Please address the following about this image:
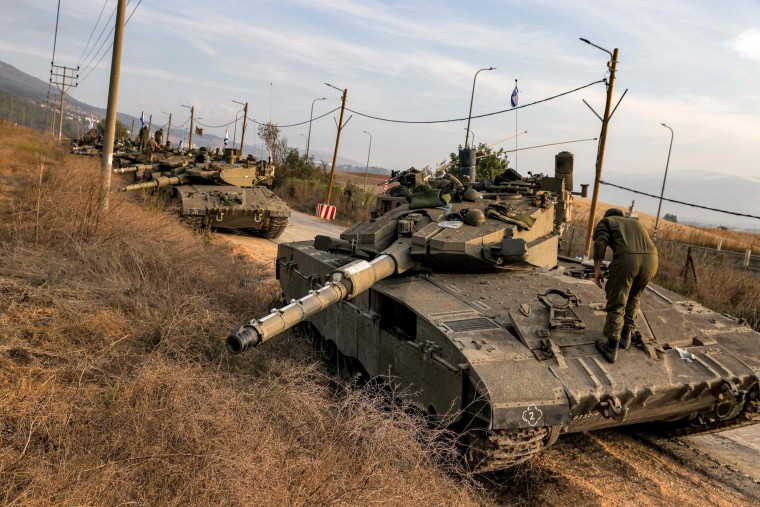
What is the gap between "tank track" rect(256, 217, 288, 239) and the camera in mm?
18000

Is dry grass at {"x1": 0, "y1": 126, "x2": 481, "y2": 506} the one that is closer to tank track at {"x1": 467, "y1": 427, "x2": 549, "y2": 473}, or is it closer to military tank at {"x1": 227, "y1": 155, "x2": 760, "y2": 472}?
tank track at {"x1": 467, "y1": 427, "x2": 549, "y2": 473}

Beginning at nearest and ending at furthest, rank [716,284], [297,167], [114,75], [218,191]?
1. [114,75]
2. [716,284]
3. [218,191]
4. [297,167]

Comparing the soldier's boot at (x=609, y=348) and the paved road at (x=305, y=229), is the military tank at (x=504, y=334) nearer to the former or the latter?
the soldier's boot at (x=609, y=348)

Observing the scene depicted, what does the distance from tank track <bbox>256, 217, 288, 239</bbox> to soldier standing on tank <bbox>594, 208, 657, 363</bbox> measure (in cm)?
1318

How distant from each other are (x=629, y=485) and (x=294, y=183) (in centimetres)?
3209

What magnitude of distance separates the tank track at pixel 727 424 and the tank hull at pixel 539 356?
0.23 ft

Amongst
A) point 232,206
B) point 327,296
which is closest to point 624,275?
point 327,296

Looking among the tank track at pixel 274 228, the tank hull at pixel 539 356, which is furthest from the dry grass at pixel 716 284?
the tank track at pixel 274 228

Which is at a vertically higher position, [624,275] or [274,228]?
[624,275]

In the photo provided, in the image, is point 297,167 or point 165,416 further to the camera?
point 297,167

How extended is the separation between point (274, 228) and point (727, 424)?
14047 millimetres

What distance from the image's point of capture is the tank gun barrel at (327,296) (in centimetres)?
513

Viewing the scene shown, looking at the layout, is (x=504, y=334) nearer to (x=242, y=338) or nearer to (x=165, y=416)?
(x=242, y=338)

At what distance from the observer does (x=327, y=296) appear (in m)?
5.84
